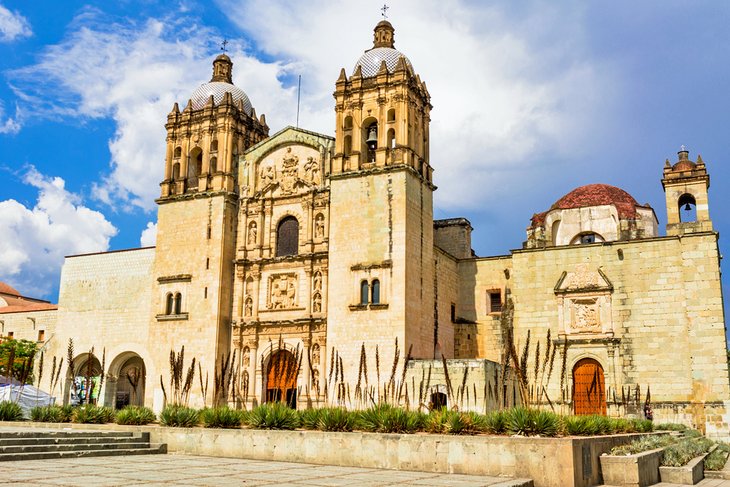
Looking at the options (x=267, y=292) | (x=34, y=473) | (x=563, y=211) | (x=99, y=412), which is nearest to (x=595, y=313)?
(x=563, y=211)

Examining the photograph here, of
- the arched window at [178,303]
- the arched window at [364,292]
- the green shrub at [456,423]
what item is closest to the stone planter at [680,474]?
the green shrub at [456,423]

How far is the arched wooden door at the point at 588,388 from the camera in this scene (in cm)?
2817

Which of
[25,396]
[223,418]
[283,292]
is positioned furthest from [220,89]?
[223,418]

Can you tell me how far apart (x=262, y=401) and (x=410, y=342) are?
709 cm

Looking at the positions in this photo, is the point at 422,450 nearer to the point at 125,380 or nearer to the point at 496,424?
the point at 496,424

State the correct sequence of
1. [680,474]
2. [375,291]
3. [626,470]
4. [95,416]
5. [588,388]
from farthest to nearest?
[588,388]
[375,291]
[95,416]
[680,474]
[626,470]

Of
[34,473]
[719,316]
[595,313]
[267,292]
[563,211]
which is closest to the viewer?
[34,473]

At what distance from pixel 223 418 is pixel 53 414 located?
616cm

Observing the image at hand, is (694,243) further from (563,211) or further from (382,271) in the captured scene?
(382,271)

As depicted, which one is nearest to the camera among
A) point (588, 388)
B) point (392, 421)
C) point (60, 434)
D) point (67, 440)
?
point (392, 421)

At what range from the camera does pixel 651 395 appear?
88.8 feet

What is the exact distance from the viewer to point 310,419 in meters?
16.0

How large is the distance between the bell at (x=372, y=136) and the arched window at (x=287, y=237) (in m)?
4.49

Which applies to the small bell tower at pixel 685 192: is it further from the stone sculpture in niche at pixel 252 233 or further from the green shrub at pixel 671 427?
the stone sculpture in niche at pixel 252 233
